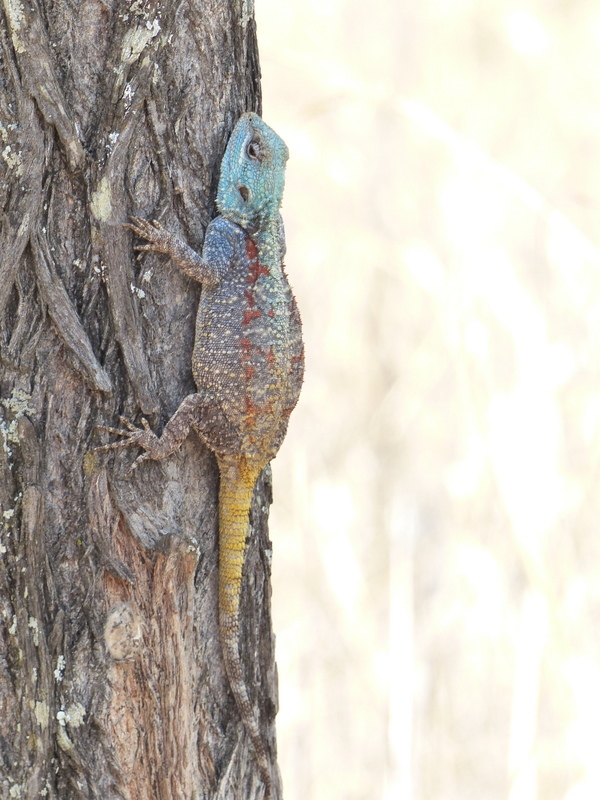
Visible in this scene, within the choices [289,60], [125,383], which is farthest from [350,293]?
[125,383]

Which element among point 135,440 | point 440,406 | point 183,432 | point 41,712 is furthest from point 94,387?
point 440,406

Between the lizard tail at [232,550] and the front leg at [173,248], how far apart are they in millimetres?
579

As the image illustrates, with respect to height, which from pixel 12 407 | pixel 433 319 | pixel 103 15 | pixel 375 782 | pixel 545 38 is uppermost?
pixel 545 38

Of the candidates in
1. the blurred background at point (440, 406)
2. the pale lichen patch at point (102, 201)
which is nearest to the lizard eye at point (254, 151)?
the pale lichen patch at point (102, 201)

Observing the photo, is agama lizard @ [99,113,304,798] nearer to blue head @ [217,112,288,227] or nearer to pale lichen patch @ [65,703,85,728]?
blue head @ [217,112,288,227]

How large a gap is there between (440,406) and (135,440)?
4121mm

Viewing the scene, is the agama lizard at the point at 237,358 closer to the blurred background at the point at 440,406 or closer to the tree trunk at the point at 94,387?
the tree trunk at the point at 94,387

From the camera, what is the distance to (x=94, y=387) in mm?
2098

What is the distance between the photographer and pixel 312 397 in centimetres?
570

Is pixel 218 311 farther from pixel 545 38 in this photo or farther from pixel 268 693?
pixel 545 38

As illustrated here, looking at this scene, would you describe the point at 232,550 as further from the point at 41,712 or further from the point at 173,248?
the point at 173,248

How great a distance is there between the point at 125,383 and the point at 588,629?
3.39 m

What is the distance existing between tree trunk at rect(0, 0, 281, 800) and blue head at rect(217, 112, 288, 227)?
14 centimetres

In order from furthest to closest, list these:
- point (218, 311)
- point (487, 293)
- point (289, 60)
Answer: point (487, 293), point (289, 60), point (218, 311)
